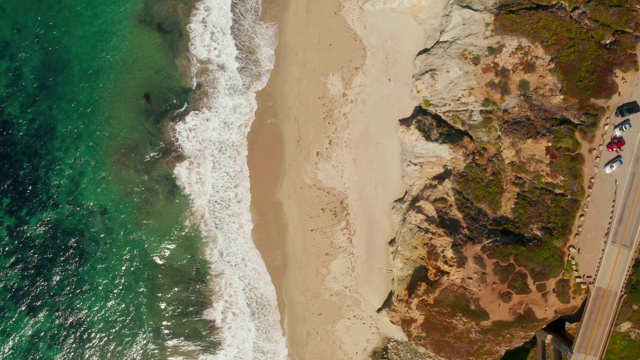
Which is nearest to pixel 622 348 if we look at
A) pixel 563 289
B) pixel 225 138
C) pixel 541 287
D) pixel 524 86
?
pixel 563 289

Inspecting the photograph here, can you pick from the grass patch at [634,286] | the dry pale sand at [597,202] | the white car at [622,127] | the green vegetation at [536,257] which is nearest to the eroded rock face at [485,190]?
the green vegetation at [536,257]

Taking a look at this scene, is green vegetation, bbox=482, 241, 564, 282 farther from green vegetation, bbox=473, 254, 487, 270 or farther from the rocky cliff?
green vegetation, bbox=473, 254, 487, 270

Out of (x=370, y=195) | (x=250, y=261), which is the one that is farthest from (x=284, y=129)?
(x=250, y=261)

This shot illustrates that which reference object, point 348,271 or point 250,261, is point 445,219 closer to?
point 348,271

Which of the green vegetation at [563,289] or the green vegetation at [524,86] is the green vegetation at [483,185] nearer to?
the green vegetation at [524,86]

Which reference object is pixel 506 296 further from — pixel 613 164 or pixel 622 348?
pixel 613 164
